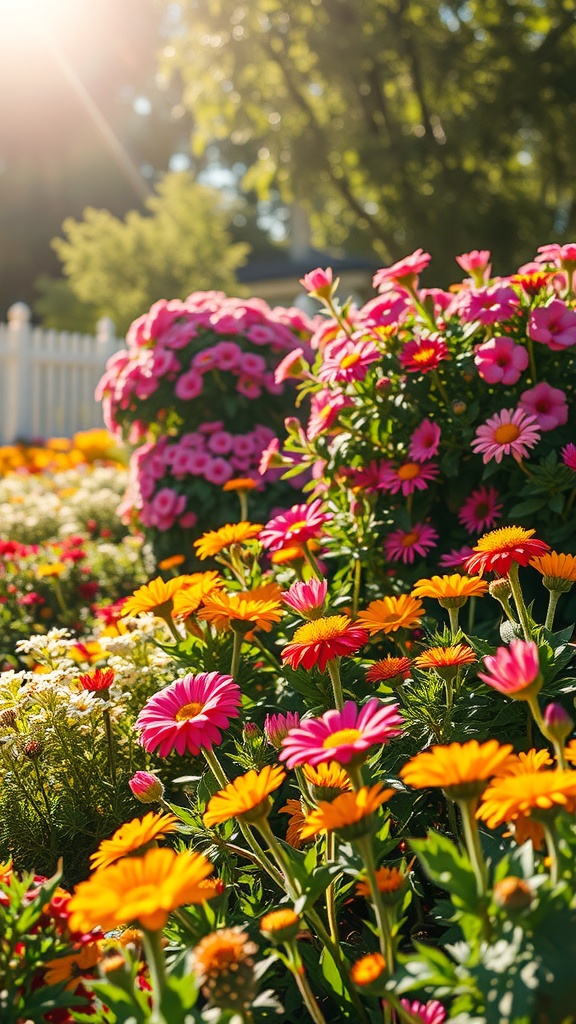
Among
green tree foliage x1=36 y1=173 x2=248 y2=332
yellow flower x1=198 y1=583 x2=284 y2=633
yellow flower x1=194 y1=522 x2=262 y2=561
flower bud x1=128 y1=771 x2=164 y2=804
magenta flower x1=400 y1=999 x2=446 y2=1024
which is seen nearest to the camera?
magenta flower x1=400 y1=999 x2=446 y2=1024

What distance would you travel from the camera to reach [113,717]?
2143mm

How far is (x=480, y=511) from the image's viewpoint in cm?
246

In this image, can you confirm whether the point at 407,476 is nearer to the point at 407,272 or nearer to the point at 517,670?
the point at 407,272

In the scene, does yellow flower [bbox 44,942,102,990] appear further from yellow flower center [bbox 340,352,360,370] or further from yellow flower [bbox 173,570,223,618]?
yellow flower center [bbox 340,352,360,370]

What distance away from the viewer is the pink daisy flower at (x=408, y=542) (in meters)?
2.39

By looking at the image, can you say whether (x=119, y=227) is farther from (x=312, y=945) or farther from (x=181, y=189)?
(x=312, y=945)

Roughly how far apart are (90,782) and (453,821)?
2.78 feet

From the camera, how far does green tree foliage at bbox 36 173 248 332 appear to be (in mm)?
16859

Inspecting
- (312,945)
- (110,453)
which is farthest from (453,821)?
(110,453)

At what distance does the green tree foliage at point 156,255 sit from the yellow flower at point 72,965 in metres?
15.9

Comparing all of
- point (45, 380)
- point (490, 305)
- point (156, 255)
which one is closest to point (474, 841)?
point (490, 305)

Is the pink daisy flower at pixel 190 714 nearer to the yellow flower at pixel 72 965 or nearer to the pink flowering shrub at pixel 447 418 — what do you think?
the yellow flower at pixel 72 965

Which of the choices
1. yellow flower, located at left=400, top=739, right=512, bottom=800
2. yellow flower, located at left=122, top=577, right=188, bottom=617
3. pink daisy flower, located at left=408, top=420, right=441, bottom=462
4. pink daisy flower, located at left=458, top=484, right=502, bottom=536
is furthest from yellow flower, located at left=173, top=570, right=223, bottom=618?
yellow flower, located at left=400, top=739, right=512, bottom=800

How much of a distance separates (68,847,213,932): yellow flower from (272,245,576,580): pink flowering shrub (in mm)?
1444
